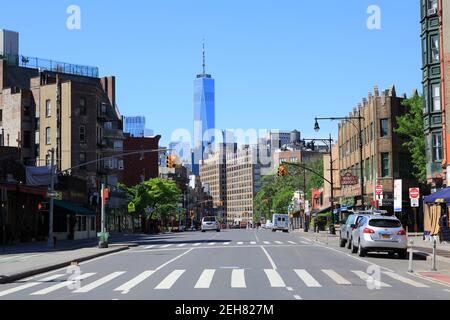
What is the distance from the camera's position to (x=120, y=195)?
286 feet

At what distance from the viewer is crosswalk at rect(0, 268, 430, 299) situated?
56.3 feet

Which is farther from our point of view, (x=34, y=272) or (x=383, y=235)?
(x=383, y=235)

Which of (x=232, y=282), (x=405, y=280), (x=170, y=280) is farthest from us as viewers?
(x=405, y=280)

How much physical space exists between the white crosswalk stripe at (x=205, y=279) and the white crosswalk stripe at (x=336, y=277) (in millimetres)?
3639

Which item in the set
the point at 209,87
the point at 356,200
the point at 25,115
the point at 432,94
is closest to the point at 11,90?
the point at 25,115

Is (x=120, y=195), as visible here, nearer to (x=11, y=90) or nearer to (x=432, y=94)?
(x=11, y=90)

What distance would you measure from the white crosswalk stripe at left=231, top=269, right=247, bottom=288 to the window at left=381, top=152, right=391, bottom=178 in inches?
1824

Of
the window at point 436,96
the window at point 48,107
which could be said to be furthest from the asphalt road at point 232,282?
the window at point 48,107

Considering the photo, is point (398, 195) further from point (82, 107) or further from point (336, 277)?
point (82, 107)

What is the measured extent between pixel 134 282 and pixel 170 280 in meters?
1.07

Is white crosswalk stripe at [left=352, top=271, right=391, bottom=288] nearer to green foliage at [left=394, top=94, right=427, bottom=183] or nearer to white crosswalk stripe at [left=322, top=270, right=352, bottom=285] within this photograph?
white crosswalk stripe at [left=322, top=270, right=352, bottom=285]

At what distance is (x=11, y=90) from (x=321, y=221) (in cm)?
4592

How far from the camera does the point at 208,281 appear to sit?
18.6 metres

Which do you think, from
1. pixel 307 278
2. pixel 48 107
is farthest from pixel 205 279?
pixel 48 107
